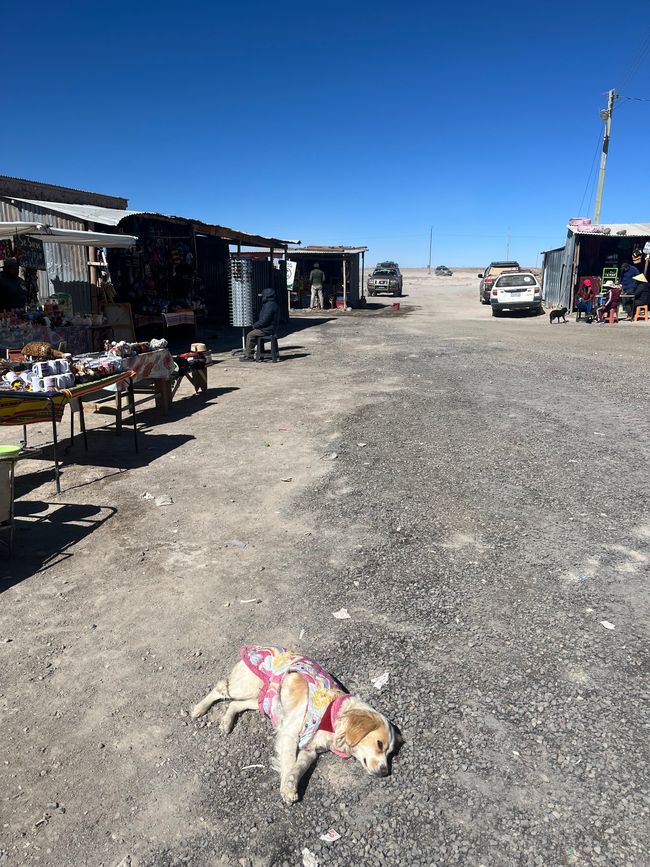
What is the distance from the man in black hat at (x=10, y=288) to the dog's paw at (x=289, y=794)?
31.6 ft

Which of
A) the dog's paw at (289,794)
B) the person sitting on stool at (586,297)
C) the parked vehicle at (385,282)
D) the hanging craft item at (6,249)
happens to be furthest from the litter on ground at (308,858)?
the parked vehicle at (385,282)

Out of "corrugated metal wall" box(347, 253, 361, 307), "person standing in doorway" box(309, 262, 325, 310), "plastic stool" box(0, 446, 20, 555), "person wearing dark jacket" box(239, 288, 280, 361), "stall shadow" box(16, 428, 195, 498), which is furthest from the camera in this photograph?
"corrugated metal wall" box(347, 253, 361, 307)

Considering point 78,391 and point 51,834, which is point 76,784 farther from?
point 78,391

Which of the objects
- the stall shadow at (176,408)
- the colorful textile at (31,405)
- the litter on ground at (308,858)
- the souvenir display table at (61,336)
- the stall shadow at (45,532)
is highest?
the souvenir display table at (61,336)

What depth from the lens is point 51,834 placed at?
7.71ft

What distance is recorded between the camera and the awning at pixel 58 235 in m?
8.25

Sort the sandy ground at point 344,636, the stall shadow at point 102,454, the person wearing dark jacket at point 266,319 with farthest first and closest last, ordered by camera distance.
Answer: the person wearing dark jacket at point 266,319 → the stall shadow at point 102,454 → the sandy ground at point 344,636

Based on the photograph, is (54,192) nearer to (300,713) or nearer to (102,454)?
(102,454)

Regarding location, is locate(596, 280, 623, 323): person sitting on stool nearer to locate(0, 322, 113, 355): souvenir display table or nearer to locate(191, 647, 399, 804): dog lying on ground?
locate(0, 322, 113, 355): souvenir display table

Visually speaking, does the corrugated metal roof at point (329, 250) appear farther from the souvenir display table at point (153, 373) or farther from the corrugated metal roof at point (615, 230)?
the souvenir display table at point (153, 373)

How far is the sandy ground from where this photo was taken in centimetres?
238

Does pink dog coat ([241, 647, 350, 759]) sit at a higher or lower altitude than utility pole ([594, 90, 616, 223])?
lower

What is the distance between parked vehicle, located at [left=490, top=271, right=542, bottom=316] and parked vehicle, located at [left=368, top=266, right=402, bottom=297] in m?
13.5

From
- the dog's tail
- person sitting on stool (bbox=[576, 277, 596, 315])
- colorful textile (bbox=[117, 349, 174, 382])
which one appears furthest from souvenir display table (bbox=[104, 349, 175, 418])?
person sitting on stool (bbox=[576, 277, 596, 315])
